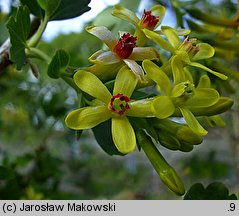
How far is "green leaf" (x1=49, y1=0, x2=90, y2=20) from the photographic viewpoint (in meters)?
0.81

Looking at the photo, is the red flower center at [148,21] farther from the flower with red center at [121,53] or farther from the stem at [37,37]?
the stem at [37,37]

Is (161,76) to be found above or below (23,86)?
above

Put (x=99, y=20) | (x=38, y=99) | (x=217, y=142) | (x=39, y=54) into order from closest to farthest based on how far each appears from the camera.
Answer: (x=39, y=54)
(x=99, y=20)
(x=38, y=99)
(x=217, y=142)

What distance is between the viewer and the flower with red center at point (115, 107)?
622mm

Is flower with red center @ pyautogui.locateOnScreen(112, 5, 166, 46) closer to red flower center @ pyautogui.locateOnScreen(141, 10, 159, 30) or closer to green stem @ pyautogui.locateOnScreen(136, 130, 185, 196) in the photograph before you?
red flower center @ pyautogui.locateOnScreen(141, 10, 159, 30)

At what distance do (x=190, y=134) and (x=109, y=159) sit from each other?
241cm

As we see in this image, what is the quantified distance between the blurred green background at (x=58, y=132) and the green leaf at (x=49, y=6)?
0.39 ft

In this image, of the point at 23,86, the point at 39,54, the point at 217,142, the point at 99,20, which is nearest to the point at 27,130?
the point at 23,86

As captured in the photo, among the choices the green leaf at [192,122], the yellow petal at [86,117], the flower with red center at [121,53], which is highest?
the flower with red center at [121,53]

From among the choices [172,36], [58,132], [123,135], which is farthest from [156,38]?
[58,132]

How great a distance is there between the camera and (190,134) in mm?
677

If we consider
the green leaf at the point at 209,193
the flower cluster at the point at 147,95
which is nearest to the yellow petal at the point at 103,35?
Result: the flower cluster at the point at 147,95

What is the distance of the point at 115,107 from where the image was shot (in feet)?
2.09

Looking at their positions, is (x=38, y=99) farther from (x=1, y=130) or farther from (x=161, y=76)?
(x=161, y=76)
